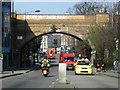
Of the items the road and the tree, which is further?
the tree

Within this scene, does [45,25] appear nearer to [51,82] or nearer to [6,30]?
[6,30]

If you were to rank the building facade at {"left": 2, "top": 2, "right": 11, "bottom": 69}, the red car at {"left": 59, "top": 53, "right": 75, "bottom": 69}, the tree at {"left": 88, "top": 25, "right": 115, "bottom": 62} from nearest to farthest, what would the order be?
the tree at {"left": 88, "top": 25, "right": 115, "bottom": 62} → the red car at {"left": 59, "top": 53, "right": 75, "bottom": 69} → the building facade at {"left": 2, "top": 2, "right": 11, "bottom": 69}

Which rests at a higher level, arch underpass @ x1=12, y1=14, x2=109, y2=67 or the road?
arch underpass @ x1=12, y1=14, x2=109, y2=67

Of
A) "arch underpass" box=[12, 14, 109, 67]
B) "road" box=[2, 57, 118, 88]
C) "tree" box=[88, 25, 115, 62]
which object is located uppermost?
"arch underpass" box=[12, 14, 109, 67]

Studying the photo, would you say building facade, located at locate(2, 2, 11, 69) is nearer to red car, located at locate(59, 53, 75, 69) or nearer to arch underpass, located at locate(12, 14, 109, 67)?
arch underpass, located at locate(12, 14, 109, 67)

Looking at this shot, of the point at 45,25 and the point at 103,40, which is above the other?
the point at 45,25

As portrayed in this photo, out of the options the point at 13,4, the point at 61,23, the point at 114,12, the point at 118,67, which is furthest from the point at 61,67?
the point at 61,23

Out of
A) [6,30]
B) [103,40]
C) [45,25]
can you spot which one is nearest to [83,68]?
[103,40]

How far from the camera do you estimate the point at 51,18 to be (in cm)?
8025

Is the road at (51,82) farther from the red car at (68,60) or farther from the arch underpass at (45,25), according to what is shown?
the arch underpass at (45,25)

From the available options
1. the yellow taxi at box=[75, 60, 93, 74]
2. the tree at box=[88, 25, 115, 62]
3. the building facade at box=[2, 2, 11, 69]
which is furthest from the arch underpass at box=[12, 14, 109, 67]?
the yellow taxi at box=[75, 60, 93, 74]

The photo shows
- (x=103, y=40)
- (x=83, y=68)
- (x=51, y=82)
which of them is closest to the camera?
(x=51, y=82)

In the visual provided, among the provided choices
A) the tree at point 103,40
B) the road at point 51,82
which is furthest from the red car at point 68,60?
the road at point 51,82

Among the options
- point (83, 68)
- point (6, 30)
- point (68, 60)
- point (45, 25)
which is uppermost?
point (45, 25)
